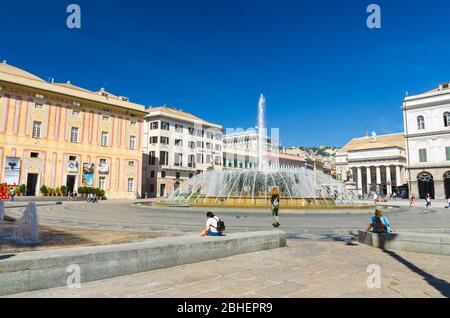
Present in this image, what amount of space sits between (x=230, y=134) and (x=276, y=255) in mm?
84610

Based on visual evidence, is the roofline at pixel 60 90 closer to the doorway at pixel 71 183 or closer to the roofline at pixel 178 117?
the roofline at pixel 178 117

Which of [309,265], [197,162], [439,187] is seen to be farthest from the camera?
[197,162]

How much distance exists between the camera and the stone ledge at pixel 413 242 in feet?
22.9

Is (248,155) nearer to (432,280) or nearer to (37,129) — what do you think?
(37,129)

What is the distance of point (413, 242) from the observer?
739 centimetres

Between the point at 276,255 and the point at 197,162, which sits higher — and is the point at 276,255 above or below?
below

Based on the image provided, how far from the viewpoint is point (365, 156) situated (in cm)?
7531

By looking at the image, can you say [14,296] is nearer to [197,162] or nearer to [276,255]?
→ [276,255]

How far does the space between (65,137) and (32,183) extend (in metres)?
6.76

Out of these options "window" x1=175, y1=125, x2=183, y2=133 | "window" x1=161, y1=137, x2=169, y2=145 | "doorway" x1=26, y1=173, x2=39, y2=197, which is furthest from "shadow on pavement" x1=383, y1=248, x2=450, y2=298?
"window" x1=175, y1=125, x2=183, y2=133

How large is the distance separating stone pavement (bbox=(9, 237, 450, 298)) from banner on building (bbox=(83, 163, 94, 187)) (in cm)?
3891

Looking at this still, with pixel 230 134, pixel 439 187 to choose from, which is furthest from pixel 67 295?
pixel 230 134

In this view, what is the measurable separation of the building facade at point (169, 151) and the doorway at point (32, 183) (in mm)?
18733

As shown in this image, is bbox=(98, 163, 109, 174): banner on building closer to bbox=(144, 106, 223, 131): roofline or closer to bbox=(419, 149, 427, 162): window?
bbox=(144, 106, 223, 131): roofline
